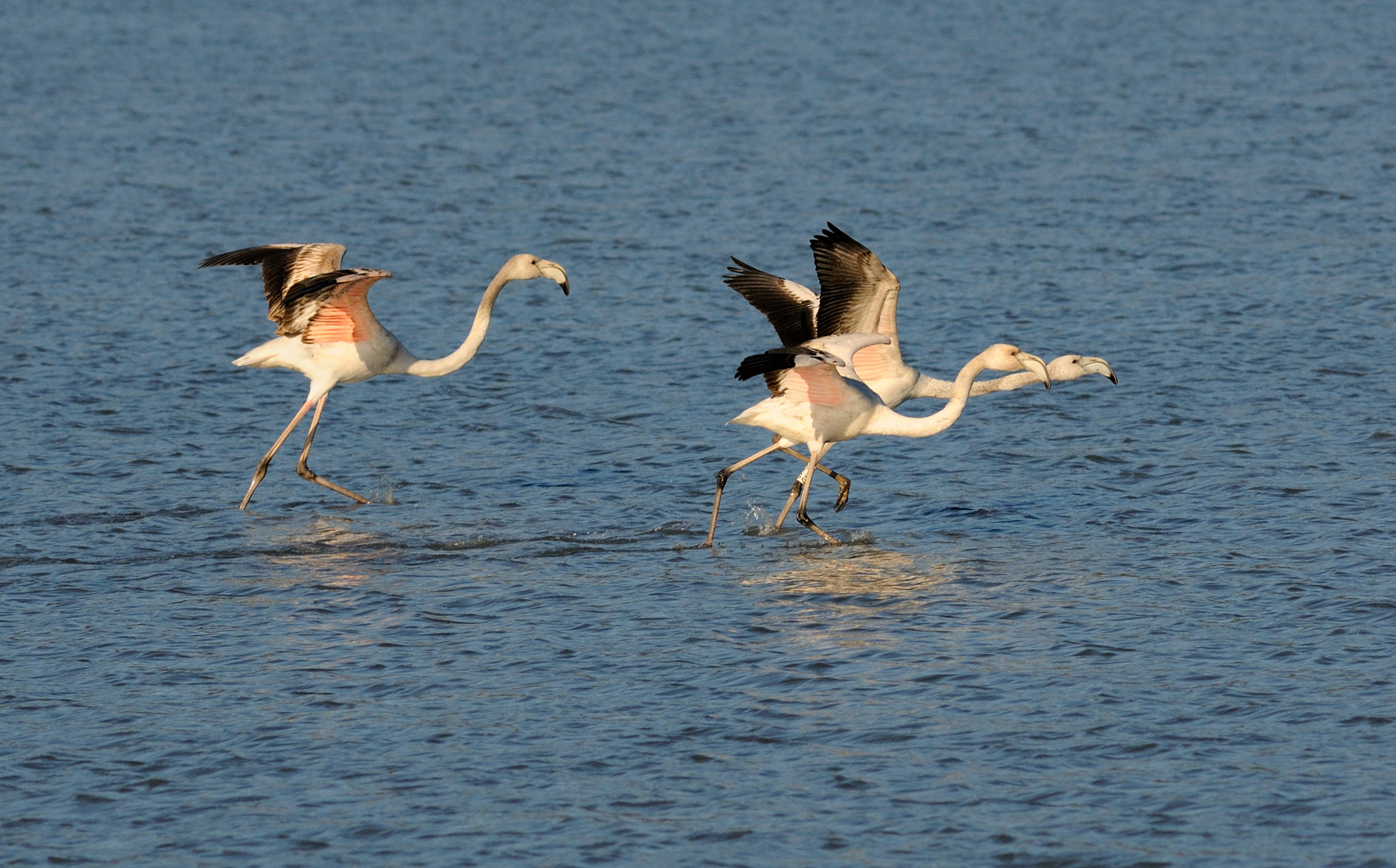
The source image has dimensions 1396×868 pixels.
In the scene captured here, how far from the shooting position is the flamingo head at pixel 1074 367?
42.4ft

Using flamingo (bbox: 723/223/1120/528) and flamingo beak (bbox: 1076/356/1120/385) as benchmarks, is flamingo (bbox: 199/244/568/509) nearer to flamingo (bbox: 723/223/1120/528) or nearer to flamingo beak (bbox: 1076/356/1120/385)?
flamingo (bbox: 723/223/1120/528)

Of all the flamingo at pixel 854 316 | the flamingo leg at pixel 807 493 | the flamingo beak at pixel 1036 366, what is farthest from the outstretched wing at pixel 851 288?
the flamingo beak at pixel 1036 366

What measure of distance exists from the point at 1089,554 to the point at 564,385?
621 cm

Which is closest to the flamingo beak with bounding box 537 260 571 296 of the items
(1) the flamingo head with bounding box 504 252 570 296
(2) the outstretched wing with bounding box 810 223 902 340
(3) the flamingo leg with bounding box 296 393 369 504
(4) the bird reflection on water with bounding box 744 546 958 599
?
(1) the flamingo head with bounding box 504 252 570 296

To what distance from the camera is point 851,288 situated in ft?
41.9

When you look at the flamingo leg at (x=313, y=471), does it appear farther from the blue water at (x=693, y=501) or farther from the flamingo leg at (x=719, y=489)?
the flamingo leg at (x=719, y=489)

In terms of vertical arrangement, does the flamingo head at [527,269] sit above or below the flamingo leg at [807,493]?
above

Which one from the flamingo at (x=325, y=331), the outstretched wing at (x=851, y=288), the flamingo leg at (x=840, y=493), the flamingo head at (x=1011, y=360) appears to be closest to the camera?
the flamingo head at (x=1011, y=360)

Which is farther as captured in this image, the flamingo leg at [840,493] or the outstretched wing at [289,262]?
the outstretched wing at [289,262]

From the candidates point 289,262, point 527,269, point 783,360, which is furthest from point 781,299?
point 289,262

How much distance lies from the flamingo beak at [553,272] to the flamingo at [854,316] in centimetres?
125

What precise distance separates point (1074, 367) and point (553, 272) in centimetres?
384

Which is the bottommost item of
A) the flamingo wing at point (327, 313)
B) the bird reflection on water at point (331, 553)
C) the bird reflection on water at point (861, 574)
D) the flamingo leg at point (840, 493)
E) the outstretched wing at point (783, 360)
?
the bird reflection on water at point (861, 574)

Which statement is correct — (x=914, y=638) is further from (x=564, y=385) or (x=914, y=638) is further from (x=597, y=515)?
(x=564, y=385)
